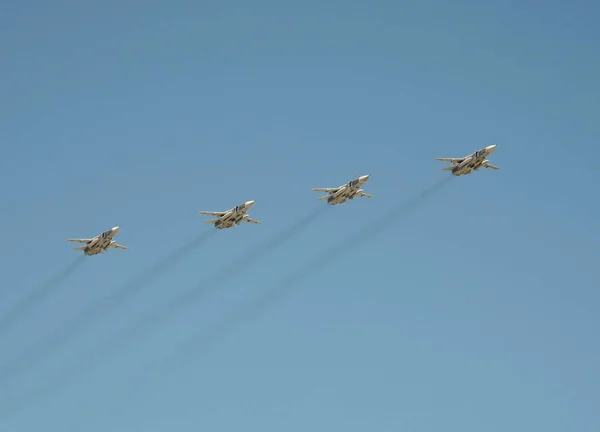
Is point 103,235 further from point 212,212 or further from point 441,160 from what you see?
point 441,160

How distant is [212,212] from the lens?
200 m

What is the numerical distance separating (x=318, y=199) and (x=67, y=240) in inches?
1697

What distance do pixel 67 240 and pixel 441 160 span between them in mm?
65018

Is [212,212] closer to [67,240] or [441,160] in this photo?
[67,240]

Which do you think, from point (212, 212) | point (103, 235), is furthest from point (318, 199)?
point (103, 235)

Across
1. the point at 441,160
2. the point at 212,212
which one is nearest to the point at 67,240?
the point at 212,212

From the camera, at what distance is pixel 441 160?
7835 inches

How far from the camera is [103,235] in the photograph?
655 feet

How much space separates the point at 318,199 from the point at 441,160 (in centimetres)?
2207

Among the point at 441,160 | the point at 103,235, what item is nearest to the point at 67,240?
the point at 103,235

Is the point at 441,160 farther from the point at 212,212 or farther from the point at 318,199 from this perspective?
the point at 212,212

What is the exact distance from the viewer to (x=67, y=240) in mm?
197375

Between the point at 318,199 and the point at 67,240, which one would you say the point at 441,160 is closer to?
the point at 318,199

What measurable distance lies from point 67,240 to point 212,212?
983 inches
